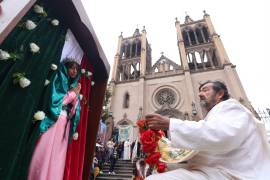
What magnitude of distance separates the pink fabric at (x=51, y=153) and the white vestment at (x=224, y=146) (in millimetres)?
802

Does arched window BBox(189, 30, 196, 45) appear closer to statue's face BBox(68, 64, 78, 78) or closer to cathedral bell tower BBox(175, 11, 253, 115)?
cathedral bell tower BBox(175, 11, 253, 115)

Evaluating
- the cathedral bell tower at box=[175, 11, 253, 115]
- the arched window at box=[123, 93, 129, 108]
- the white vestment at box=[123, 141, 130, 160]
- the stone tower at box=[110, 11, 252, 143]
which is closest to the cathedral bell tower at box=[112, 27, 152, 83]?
the stone tower at box=[110, 11, 252, 143]

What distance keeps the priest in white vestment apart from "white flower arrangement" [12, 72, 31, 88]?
97cm

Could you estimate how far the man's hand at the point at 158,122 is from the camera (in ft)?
4.52

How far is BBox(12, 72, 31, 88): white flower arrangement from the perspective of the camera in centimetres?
117

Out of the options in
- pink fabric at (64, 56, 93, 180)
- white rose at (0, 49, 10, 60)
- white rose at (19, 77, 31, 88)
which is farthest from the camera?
pink fabric at (64, 56, 93, 180)

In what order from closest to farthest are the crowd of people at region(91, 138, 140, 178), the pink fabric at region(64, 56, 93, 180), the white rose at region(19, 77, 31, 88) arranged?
the white rose at region(19, 77, 31, 88), the pink fabric at region(64, 56, 93, 180), the crowd of people at region(91, 138, 140, 178)

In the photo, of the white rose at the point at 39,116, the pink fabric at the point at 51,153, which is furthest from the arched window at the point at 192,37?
the white rose at the point at 39,116

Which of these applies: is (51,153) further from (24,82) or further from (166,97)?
(166,97)

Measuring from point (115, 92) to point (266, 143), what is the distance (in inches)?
724

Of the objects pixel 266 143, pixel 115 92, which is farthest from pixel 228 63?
pixel 266 143

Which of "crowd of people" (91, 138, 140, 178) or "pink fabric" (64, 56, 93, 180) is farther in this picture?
"crowd of people" (91, 138, 140, 178)

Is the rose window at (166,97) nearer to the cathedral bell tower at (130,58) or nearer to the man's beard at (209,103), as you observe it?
the cathedral bell tower at (130,58)

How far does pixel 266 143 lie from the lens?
136 centimetres
